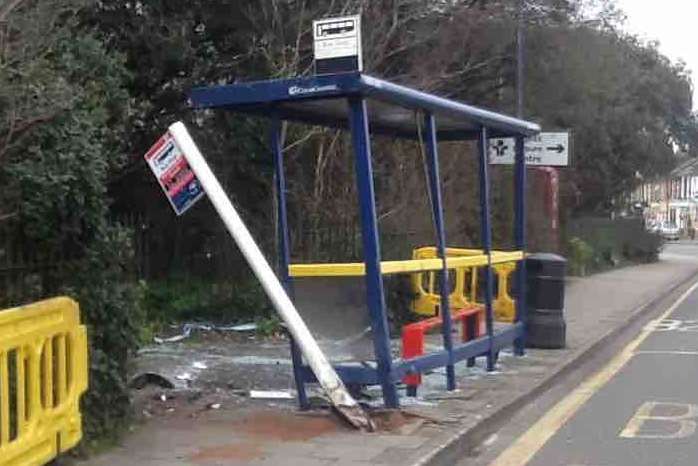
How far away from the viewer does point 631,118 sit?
121ft

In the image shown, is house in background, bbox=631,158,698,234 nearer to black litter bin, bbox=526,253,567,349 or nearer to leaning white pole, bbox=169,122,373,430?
black litter bin, bbox=526,253,567,349

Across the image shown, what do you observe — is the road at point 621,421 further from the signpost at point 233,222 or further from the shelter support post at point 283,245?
the shelter support post at point 283,245

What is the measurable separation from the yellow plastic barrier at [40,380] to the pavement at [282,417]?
2.61 ft

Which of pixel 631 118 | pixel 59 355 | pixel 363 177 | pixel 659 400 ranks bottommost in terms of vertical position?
pixel 659 400

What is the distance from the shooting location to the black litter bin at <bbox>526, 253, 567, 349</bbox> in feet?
45.4

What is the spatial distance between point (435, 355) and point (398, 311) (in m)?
5.41

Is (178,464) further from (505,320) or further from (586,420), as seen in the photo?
(505,320)

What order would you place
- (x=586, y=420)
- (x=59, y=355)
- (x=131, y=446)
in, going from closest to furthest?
(x=59, y=355) < (x=131, y=446) < (x=586, y=420)

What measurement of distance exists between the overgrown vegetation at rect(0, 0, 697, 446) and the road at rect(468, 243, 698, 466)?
308cm

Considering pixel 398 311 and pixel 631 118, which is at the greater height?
pixel 631 118

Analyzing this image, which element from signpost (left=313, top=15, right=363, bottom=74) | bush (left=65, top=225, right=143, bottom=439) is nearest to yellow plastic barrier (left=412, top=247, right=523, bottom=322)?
signpost (left=313, top=15, right=363, bottom=74)

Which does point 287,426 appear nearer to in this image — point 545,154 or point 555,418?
point 555,418

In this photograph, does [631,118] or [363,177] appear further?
[631,118]

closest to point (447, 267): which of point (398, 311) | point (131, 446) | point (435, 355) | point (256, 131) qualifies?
point (435, 355)
